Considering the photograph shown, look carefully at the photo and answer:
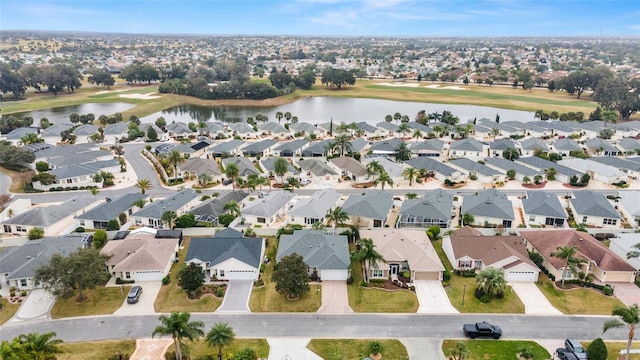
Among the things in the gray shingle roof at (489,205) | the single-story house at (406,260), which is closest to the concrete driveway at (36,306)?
the single-story house at (406,260)

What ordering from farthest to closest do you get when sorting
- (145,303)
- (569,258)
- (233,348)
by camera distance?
(569,258) < (145,303) < (233,348)

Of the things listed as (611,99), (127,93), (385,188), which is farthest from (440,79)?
(385,188)

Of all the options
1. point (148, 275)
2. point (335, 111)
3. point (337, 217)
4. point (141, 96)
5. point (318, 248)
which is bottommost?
point (148, 275)

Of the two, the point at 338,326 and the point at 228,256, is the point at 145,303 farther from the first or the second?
the point at 338,326

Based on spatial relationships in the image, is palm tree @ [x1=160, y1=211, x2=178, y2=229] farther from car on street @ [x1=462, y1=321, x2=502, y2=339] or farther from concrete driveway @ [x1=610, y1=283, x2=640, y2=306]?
concrete driveway @ [x1=610, y1=283, x2=640, y2=306]

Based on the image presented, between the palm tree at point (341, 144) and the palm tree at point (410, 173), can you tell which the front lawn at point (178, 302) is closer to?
the palm tree at point (410, 173)

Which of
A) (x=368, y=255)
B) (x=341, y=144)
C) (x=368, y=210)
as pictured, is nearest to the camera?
(x=368, y=255)

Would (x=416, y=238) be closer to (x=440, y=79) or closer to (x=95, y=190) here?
(x=95, y=190)

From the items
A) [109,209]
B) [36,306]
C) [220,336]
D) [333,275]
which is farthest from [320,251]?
[109,209]
